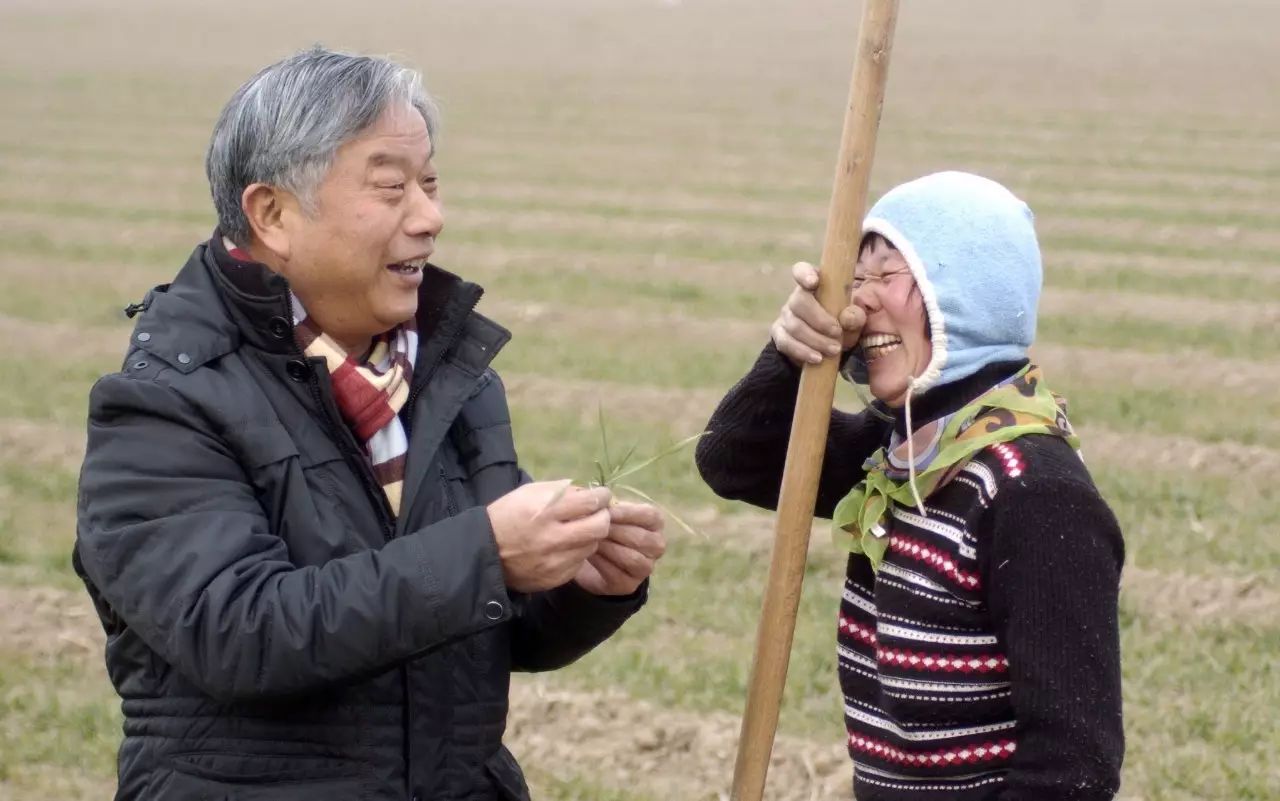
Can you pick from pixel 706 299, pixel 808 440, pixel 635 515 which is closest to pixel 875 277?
pixel 808 440

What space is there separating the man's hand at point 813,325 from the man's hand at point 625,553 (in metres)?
0.36

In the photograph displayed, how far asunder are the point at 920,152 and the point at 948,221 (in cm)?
1832

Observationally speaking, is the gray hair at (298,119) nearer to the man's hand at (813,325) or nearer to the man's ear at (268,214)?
the man's ear at (268,214)

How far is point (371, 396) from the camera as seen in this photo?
9.34 ft

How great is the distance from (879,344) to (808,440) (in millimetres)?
203

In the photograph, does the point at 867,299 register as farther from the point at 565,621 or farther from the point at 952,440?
the point at 565,621

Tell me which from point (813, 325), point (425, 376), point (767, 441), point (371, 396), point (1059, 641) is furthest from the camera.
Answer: point (767, 441)

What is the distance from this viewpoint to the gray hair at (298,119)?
277cm

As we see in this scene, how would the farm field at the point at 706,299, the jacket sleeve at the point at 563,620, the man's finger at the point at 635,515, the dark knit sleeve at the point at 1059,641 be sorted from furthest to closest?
the farm field at the point at 706,299 → the jacket sleeve at the point at 563,620 → the man's finger at the point at 635,515 → the dark knit sleeve at the point at 1059,641

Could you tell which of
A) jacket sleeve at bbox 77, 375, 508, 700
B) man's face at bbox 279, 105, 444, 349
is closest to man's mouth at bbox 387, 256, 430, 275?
man's face at bbox 279, 105, 444, 349

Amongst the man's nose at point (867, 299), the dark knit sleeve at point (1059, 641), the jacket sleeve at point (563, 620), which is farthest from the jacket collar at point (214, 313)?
the dark knit sleeve at point (1059, 641)

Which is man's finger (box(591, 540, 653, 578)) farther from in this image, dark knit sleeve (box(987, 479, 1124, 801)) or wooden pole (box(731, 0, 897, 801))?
dark knit sleeve (box(987, 479, 1124, 801))

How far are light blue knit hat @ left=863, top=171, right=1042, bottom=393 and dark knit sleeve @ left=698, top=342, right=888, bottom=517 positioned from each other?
0.35m

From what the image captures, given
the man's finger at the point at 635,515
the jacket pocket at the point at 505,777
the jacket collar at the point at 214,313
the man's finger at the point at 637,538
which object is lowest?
the jacket pocket at the point at 505,777
